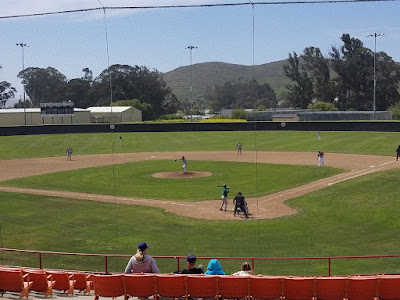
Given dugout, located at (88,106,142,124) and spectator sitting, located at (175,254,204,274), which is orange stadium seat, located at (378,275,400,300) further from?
dugout, located at (88,106,142,124)

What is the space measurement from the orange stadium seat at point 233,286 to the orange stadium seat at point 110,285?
1869mm

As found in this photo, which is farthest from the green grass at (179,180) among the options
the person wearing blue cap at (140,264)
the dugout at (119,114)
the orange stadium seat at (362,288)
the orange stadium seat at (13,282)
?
the dugout at (119,114)

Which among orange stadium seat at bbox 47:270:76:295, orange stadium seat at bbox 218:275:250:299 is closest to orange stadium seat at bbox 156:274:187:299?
orange stadium seat at bbox 218:275:250:299

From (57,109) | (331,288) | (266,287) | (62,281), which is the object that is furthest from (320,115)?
(266,287)

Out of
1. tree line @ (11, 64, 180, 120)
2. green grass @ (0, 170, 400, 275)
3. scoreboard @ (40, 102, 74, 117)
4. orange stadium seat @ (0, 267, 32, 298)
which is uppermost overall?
tree line @ (11, 64, 180, 120)

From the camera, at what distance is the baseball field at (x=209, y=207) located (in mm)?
20391

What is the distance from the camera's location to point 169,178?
39.2m

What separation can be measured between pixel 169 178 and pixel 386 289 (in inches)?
1175

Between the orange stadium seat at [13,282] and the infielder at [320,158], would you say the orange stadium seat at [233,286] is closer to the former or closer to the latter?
the orange stadium seat at [13,282]

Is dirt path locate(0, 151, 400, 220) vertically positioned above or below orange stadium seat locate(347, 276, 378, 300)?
below

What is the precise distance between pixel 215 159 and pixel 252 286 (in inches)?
1612

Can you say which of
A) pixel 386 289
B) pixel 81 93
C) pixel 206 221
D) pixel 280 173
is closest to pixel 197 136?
pixel 81 93

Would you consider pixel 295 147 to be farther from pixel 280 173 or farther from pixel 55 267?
pixel 55 267

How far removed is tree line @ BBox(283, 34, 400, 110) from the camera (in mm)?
90938
